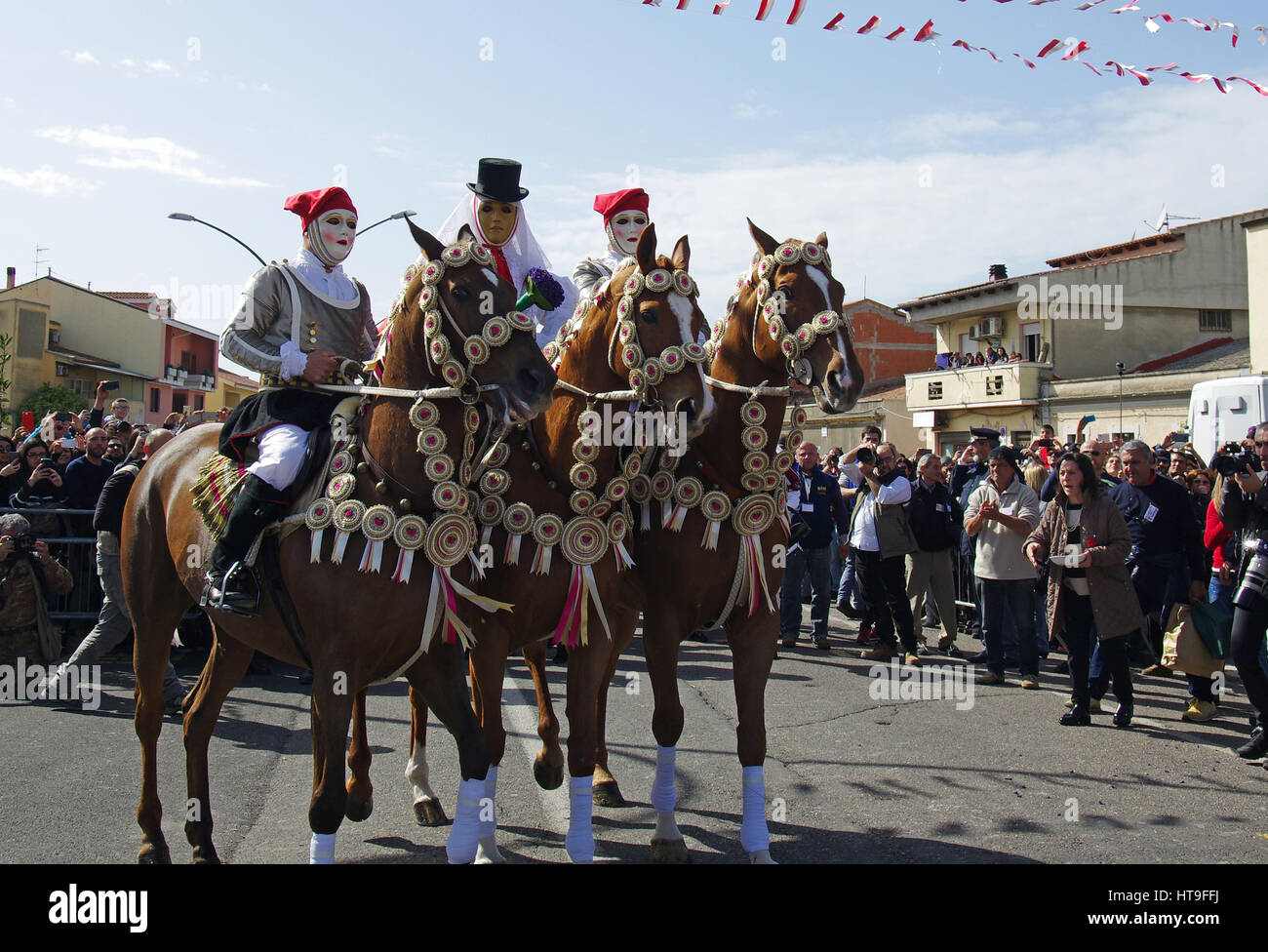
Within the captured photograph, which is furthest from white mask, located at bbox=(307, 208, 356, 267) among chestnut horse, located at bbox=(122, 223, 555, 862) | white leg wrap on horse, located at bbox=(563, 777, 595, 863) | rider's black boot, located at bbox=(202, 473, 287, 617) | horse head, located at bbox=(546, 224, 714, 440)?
white leg wrap on horse, located at bbox=(563, 777, 595, 863)

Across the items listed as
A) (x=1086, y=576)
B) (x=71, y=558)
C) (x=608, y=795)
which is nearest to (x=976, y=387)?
(x=1086, y=576)


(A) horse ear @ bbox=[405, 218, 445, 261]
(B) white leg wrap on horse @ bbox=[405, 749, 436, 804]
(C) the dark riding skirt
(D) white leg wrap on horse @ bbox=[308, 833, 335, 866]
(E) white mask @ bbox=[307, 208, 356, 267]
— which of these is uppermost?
(E) white mask @ bbox=[307, 208, 356, 267]

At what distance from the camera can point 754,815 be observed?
4.49 metres

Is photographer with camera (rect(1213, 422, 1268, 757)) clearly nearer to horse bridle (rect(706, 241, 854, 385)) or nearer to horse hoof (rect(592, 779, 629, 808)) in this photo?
horse bridle (rect(706, 241, 854, 385))

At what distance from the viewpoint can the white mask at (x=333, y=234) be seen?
4.82 metres

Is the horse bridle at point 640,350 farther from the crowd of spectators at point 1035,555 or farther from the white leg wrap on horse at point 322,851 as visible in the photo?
the white leg wrap on horse at point 322,851

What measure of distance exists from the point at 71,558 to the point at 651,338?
8.42m

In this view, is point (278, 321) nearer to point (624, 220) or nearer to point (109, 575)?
point (624, 220)

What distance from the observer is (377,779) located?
20.1ft

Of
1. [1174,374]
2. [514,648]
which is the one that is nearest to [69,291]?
[1174,374]

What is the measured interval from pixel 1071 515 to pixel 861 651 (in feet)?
11.3

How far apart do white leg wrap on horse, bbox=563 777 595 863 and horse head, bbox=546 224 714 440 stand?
5.71 ft

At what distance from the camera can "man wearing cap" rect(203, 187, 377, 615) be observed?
4098 millimetres

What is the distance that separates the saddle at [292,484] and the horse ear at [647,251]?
150 cm
